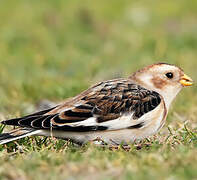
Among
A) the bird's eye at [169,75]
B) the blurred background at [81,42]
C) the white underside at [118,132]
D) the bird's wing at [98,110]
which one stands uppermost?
the bird's eye at [169,75]

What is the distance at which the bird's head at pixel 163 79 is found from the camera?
578 centimetres

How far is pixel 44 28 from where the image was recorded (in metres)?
14.3

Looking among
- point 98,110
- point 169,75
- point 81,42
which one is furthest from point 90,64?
point 98,110

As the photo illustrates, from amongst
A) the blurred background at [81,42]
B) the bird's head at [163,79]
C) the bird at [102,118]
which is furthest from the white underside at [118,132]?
the blurred background at [81,42]

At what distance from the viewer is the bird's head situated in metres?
5.78

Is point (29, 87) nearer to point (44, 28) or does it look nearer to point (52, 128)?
point (52, 128)

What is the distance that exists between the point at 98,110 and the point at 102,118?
9cm

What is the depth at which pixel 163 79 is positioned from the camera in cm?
582

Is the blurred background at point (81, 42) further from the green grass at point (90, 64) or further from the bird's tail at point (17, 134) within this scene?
the bird's tail at point (17, 134)

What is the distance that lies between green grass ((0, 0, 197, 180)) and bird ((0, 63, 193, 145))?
16 centimetres

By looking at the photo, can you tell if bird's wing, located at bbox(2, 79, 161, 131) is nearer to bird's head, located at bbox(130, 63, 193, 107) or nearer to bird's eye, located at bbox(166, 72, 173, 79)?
bird's head, located at bbox(130, 63, 193, 107)

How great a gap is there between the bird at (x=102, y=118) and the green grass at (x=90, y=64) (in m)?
0.16

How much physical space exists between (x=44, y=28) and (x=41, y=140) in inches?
351

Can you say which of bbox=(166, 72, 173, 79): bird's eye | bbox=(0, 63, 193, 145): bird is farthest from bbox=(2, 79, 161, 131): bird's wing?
bbox=(166, 72, 173, 79): bird's eye
